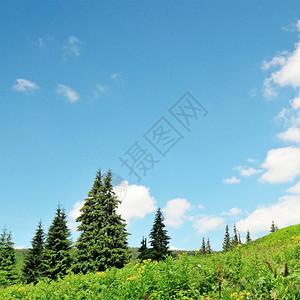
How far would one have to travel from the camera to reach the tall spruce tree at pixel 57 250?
101ft

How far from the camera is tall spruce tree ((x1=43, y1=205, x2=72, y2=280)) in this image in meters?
30.9

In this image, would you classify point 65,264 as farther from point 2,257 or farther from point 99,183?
point 2,257

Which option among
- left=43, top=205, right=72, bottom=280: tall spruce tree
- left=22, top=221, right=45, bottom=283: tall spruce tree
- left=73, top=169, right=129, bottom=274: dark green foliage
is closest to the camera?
left=73, top=169, right=129, bottom=274: dark green foliage

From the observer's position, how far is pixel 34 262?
118 feet

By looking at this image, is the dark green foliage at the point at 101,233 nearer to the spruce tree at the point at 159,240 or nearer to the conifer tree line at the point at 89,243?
the conifer tree line at the point at 89,243

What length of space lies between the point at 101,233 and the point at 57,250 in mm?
8469

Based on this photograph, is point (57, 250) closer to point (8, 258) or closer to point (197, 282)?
point (8, 258)

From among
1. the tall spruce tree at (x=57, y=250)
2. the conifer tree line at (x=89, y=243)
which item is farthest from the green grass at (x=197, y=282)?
the tall spruce tree at (x=57, y=250)

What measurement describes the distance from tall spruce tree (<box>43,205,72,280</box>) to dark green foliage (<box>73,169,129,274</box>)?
473 cm

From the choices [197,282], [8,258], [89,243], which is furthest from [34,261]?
[197,282]

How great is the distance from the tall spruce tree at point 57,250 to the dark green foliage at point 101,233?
4.73 metres

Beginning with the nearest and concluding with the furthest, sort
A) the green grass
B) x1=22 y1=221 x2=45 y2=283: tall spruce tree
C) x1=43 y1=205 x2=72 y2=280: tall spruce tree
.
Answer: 1. the green grass
2. x1=43 y1=205 x2=72 y2=280: tall spruce tree
3. x1=22 y1=221 x2=45 y2=283: tall spruce tree

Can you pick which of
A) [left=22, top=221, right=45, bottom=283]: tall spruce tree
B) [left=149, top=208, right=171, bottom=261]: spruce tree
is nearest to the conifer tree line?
[left=22, top=221, right=45, bottom=283]: tall spruce tree

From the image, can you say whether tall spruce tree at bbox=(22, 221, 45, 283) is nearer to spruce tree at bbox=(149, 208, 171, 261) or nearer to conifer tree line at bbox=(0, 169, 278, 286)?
conifer tree line at bbox=(0, 169, 278, 286)
